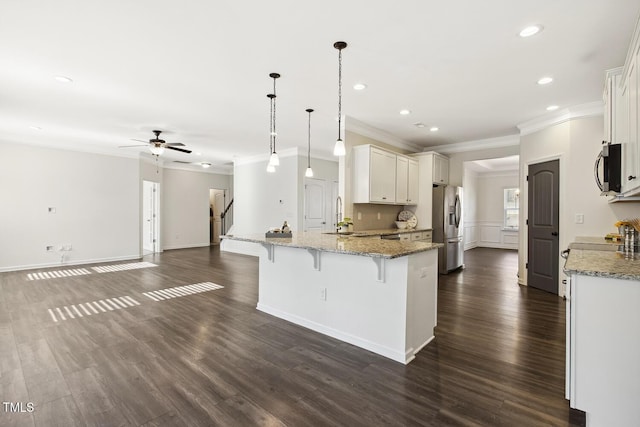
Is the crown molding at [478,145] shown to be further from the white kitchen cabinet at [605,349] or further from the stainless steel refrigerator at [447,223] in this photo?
the white kitchen cabinet at [605,349]

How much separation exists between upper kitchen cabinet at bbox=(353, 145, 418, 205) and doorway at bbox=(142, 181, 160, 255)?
647 centimetres

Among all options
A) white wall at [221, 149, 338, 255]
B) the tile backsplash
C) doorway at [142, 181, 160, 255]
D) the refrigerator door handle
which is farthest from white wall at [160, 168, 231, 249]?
the refrigerator door handle

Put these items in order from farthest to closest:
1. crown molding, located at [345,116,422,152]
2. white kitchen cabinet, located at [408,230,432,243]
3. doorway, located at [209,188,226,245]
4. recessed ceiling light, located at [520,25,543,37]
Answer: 1. doorway, located at [209,188,226,245]
2. white kitchen cabinet, located at [408,230,432,243]
3. crown molding, located at [345,116,422,152]
4. recessed ceiling light, located at [520,25,543,37]

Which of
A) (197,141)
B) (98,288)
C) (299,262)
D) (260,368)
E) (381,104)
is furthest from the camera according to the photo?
(197,141)

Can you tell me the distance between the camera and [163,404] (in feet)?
6.58

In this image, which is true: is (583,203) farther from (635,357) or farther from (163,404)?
(163,404)

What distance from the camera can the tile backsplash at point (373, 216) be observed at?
17.5 ft

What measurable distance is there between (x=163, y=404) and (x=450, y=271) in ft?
18.4

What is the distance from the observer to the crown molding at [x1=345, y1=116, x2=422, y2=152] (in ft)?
16.4

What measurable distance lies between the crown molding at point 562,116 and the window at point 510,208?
5816 millimetres

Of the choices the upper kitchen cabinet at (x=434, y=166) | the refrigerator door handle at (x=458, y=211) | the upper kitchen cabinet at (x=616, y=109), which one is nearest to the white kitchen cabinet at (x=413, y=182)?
the upper kitchen cabinet at (x=434, y=166)

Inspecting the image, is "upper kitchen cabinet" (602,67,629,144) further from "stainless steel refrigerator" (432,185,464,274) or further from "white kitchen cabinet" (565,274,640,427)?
"stainless steel refrigerator" (432,185,464,274)

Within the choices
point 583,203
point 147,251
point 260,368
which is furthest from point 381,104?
point 147,251

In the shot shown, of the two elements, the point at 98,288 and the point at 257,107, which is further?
the point at 98,288
